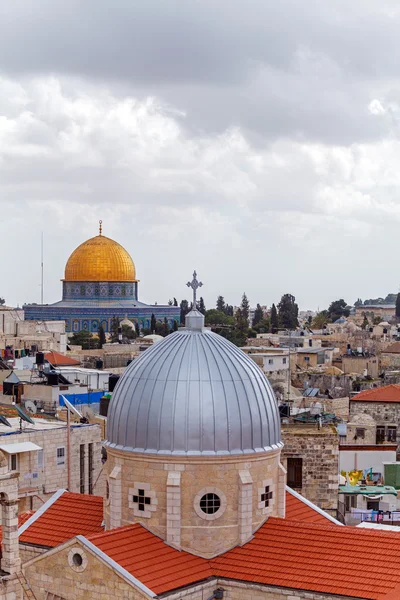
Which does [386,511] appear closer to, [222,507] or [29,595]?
[222,507]

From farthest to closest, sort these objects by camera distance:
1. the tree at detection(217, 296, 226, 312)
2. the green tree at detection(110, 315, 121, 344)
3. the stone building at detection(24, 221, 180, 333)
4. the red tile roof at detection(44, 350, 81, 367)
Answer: the tree at detection(217, 296, 226, 312) → the stone building at detection(24, 221, 180, 333) → the green tree at detection(110, 315, 121, 344) → the red tile roof at detection(44, 350, 81, 367)

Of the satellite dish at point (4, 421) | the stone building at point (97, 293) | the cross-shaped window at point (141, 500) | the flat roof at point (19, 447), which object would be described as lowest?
the flat roof at point (19, 447)

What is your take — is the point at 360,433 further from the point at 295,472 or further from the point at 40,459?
the point at 40,459

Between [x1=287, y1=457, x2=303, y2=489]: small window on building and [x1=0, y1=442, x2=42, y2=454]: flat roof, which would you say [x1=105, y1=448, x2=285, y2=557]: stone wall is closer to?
[x1=287, y1=457, x2=303, y2=489]: small window on building

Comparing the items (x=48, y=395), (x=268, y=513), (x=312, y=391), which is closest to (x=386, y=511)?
(x=268, y=513)

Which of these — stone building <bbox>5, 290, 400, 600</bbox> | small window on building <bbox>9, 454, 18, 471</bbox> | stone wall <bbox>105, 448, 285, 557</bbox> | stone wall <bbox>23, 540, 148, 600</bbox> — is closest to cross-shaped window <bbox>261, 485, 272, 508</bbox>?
stone building <bbox>5, 290, 400, 600</bbox>

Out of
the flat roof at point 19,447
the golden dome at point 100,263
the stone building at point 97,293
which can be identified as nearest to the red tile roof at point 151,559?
the flat roof at point 19,447

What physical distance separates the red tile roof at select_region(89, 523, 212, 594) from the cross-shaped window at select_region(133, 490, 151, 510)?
0.37 metres

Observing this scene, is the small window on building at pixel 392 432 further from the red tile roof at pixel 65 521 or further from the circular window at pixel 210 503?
the circular window at pixel 210 503

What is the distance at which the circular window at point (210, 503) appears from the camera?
19234 millimetres

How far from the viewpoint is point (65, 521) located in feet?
70.4

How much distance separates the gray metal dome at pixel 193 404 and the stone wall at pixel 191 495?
0.79 feet

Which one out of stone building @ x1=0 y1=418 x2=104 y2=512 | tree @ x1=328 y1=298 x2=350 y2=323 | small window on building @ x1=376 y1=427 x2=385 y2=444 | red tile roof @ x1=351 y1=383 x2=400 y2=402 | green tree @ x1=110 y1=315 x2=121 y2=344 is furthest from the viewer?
tree @ x1=328 y1=298 x2=350 y2=323

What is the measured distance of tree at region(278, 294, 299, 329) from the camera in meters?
128
